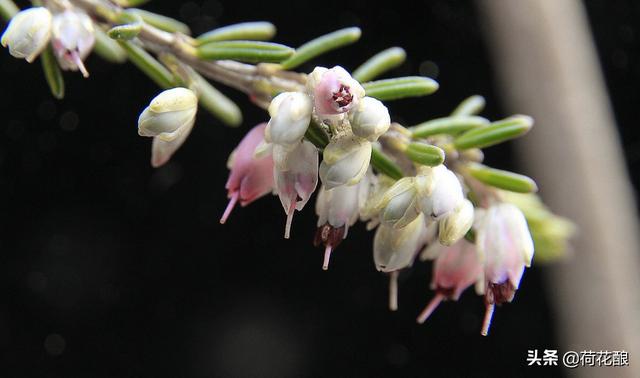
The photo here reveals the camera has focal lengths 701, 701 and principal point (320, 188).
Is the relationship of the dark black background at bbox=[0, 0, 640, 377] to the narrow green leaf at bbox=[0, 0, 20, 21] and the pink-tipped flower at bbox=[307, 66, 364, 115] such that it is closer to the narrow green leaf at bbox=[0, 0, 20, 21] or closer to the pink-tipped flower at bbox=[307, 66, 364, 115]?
the narrow green leaf at bbox=[0, 0, 20, 21]

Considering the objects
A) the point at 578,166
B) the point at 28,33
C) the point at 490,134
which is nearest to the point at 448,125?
the point at 490,134

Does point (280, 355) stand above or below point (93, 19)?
below

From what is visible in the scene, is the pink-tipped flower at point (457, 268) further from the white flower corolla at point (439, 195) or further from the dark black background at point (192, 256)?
the dark black background at point (192, 256)

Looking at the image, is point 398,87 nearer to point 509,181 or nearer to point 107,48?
point 509,181

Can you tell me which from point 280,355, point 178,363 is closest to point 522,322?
point 280,355

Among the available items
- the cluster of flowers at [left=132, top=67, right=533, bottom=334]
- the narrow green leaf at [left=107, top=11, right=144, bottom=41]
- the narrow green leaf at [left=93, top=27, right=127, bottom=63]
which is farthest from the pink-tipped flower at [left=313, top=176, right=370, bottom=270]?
the narrow green leaf at [left=93, top=27, right=127, bottom=63]

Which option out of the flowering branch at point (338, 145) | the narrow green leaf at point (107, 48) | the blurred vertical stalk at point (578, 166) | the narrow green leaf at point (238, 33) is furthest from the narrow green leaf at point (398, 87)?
the blurred vertical stalk at point (578, 166)

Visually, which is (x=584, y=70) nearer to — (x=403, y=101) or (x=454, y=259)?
(x=403, y=101)
